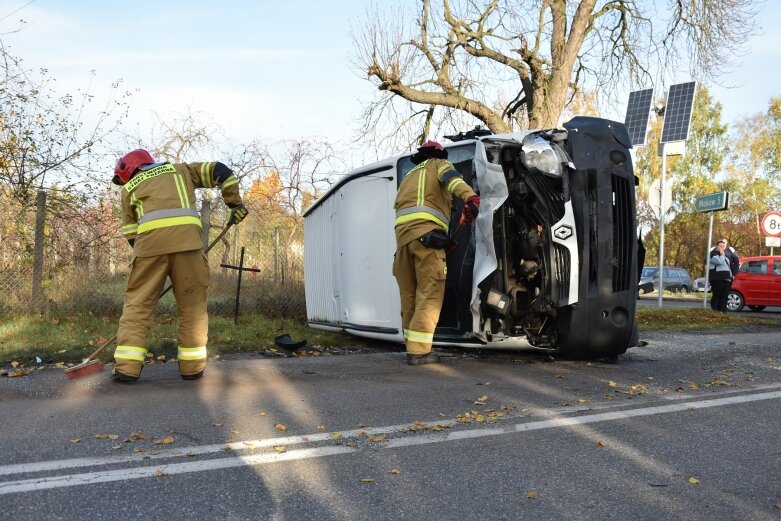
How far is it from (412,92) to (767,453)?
1069 centimetres

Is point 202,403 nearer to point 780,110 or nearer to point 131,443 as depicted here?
point 131,443

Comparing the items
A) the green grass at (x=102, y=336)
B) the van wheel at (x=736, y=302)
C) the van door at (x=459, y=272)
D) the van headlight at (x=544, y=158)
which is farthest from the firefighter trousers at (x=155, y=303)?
the van wheel at (x=736, y=302)

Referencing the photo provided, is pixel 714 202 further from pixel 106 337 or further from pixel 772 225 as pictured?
pixel 106 337

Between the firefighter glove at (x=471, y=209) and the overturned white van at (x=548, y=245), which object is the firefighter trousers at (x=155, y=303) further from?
the overturned white van at (x=548, y=245)

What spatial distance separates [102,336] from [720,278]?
11784 millimetres

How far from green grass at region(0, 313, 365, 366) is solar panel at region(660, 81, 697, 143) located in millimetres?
9545

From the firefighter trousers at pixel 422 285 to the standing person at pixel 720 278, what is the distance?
32.6ft

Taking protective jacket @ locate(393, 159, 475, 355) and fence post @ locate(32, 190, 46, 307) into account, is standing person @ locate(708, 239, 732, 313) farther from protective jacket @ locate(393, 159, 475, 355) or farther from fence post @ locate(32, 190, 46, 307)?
fence post @ locate(32, 190, 46, 307)

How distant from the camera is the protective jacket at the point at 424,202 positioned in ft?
17.7

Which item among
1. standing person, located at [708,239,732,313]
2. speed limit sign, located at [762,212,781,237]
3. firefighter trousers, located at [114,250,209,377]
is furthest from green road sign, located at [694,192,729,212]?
firefighter trousers, located at [114,250,209,377]

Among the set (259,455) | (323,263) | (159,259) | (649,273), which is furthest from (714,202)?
(649,273)

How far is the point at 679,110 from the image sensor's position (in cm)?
1343

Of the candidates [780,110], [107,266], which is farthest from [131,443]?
[780,110]

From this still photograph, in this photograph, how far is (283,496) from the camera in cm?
252
